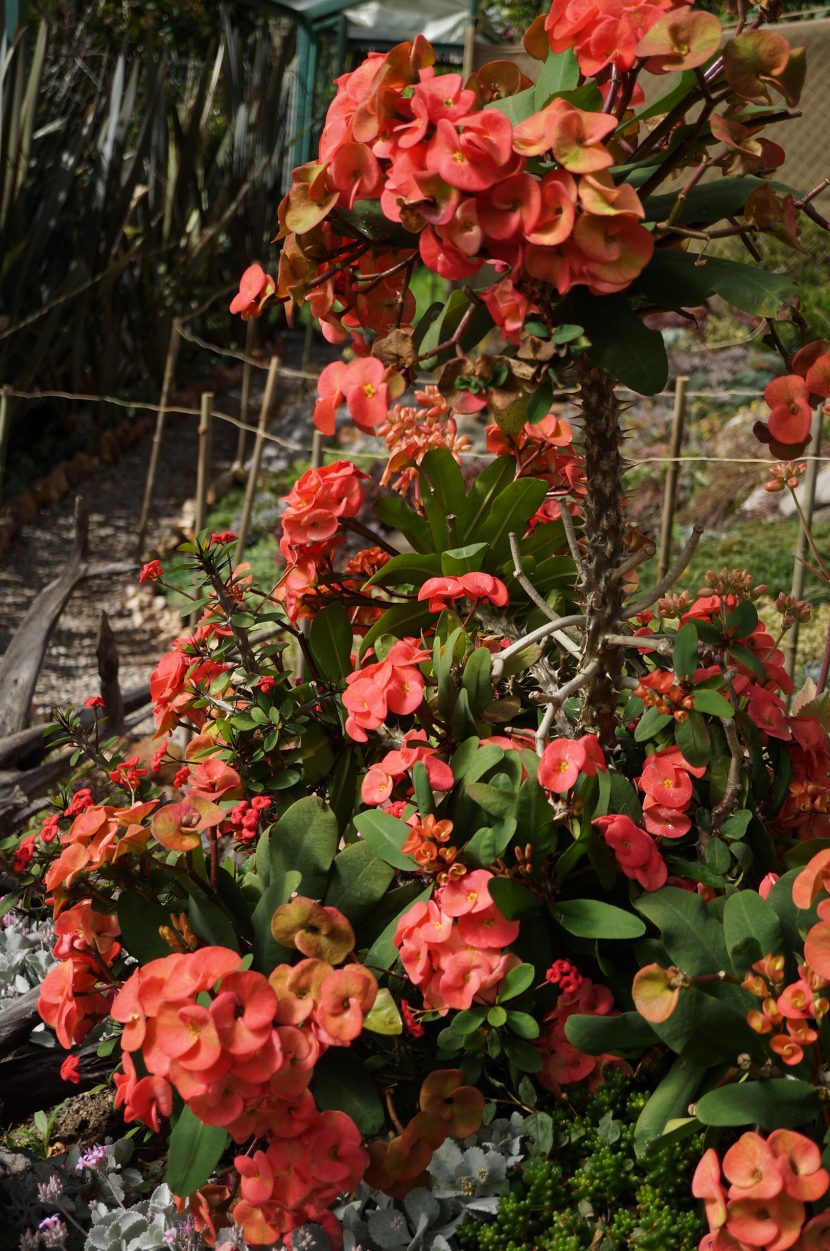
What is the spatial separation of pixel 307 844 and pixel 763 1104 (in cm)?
56

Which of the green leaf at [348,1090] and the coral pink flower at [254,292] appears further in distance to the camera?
the coral pink flower at [254,292]

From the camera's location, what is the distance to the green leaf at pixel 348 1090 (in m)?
1.21

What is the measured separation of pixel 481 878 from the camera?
121cm

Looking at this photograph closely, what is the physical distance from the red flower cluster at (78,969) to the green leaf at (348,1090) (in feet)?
0.89

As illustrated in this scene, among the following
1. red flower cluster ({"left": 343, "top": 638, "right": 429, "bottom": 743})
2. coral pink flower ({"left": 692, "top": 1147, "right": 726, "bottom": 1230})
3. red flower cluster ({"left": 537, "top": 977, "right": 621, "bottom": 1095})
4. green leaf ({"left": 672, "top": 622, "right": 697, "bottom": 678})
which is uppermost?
green leaf ({"left": 672, "top": 622, "right": 697, "bottom": 678})

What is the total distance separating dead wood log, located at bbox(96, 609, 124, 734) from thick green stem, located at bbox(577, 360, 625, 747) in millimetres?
1309

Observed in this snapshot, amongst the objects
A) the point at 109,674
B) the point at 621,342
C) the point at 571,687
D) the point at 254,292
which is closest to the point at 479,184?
the point at 621,342

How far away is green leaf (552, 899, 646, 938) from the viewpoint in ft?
4.02

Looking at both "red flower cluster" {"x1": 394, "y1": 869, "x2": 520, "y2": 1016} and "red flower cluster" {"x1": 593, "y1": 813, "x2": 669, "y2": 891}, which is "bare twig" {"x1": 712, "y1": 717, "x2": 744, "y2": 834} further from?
"red flower cluster" {"x1": 394, "y1": 869, "x2": 520, "y2": 1016}

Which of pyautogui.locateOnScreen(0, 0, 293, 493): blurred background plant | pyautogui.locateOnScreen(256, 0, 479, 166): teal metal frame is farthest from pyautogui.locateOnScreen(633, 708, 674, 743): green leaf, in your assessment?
pyautogui.locateOnScreen(256, 0, 479, 166): teal metal frame

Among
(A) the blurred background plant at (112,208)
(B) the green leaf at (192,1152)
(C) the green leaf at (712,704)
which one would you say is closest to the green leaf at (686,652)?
(C) the green leaf at (712,704)

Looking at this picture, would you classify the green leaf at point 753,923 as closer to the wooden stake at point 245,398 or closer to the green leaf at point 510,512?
the green leaf at point 510,512

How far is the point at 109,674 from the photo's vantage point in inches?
99.9

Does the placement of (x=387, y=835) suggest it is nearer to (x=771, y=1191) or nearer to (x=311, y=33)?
(x=771, y=1191)
